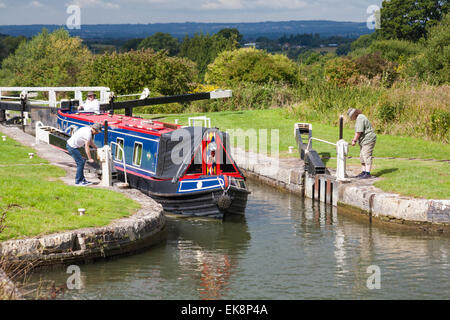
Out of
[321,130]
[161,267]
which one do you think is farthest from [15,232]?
[321,130]

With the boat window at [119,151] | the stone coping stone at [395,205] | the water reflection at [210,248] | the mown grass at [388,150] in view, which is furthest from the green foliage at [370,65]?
the water reflection at [210,248]

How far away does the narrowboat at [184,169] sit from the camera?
14153 mm

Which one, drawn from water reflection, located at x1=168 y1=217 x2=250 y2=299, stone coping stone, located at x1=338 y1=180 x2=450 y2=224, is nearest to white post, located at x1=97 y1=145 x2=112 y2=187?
water reflection, located at x1=168 y1=217 x2=250 y2=299

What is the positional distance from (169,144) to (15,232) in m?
5.58

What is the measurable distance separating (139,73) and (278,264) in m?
29.8

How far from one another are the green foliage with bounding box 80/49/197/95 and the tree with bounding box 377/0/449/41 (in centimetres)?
5212

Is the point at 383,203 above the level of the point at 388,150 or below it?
below

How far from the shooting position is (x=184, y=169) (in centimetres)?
1484

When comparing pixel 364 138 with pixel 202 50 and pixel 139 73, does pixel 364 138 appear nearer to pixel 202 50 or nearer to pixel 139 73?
pixel 139 73

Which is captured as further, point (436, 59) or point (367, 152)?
point (436, 59)

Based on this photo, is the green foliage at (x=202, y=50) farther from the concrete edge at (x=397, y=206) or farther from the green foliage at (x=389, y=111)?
the concrete edge at (x=397, y=206)

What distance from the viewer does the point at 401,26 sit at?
285 feet

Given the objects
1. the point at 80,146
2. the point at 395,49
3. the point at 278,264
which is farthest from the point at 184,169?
the point at 395,49
